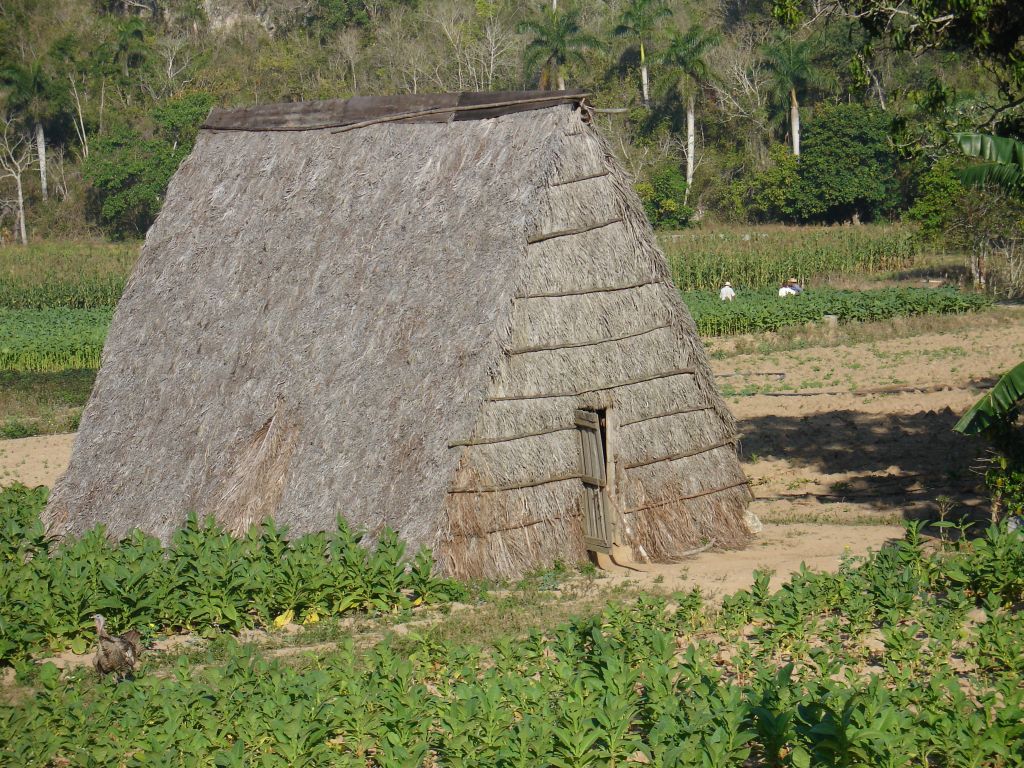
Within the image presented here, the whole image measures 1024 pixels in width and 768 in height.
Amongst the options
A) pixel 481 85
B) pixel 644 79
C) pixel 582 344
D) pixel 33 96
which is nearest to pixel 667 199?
pixel 644 79

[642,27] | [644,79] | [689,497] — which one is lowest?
[689,497]

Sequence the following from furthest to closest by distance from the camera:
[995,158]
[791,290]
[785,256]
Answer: [785,256], [791,290], [995,158]

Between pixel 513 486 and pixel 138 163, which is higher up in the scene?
pixel 138 163

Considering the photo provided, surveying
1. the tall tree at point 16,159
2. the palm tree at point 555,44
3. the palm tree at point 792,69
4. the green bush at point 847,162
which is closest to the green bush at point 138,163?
the tall tree at point 16,159

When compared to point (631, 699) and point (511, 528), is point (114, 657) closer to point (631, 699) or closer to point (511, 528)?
point (511, 528)

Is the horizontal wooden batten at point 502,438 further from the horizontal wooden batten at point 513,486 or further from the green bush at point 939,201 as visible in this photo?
the green bush at point 939,201

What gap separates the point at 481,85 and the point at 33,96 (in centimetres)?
2127

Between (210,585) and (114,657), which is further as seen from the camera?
(210,585)

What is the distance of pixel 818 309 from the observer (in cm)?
2917

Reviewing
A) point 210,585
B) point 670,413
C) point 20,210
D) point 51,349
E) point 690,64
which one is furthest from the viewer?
point 20,210

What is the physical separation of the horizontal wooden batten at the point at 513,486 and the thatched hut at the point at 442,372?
19 mm

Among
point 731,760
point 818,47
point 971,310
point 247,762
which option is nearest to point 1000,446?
point 731,760

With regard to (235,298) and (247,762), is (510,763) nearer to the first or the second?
(247,762)

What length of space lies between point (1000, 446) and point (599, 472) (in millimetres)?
3558
